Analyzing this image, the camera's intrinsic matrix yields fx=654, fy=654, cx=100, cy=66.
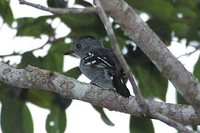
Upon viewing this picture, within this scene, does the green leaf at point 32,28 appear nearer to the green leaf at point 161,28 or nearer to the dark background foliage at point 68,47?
the dark background foliage at point 68,47

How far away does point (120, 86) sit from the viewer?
4.97m

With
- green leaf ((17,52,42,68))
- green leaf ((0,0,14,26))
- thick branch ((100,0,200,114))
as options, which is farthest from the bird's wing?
thick branch ((100,0,200,114))

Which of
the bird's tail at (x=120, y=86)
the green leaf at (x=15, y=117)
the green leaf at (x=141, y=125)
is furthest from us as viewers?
the green leaf at (x=15, y=117)

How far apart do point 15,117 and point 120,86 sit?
110 cm

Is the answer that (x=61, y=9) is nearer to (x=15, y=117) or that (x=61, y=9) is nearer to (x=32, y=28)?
→ (x=15, y=117)

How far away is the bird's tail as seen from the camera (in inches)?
189

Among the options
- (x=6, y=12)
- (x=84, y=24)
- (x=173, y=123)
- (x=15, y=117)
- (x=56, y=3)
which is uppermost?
(x=173, y=123)

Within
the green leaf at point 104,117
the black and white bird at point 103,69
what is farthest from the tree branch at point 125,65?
the green leaf at point 104,117

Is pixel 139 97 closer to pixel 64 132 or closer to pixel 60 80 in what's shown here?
pixel 60 80

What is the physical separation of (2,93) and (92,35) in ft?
3.56

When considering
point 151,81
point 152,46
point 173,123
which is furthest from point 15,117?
point 173,123

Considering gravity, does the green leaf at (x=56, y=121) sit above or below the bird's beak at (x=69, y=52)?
below

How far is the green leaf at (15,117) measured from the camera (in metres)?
5.54

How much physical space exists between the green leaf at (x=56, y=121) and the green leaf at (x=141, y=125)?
623mm
